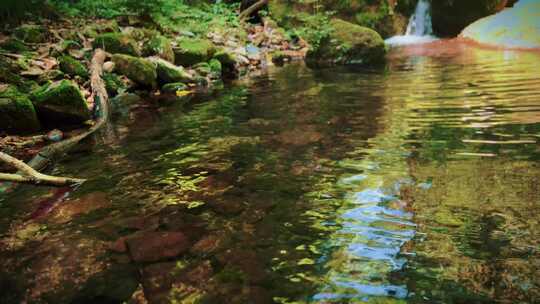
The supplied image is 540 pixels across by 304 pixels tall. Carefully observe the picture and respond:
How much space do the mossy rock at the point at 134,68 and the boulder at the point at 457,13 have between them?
634 inches

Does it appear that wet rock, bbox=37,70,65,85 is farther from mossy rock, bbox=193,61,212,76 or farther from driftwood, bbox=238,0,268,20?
driftwood, bbox=238,0,268,20

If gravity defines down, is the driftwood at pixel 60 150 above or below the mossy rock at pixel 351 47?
below

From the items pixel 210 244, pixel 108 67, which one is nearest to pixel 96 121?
pixel 108 67

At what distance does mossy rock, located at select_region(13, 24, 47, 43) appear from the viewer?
9273 millimetres

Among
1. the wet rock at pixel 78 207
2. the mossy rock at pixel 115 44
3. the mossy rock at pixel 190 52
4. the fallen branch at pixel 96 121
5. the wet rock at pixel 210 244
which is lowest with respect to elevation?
the wet rock at pixel 210 244

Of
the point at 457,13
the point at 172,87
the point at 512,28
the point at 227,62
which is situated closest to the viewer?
the point at 172,87

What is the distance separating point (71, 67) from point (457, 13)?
18225mm

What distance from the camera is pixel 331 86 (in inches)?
354

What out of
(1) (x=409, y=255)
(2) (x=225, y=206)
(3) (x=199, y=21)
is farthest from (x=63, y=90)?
(3) (x=199, y=21)

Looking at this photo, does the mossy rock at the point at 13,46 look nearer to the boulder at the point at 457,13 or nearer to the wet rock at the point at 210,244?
the wet rock at the point at 210,244

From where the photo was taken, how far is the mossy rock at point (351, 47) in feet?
44.6

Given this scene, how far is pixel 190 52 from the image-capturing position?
12.1m

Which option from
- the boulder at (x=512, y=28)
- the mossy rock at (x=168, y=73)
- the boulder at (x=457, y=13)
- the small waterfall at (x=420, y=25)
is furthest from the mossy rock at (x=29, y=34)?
the boulder at (x=457, y=13)

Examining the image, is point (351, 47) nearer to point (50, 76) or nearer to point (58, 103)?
point (50, 76)
